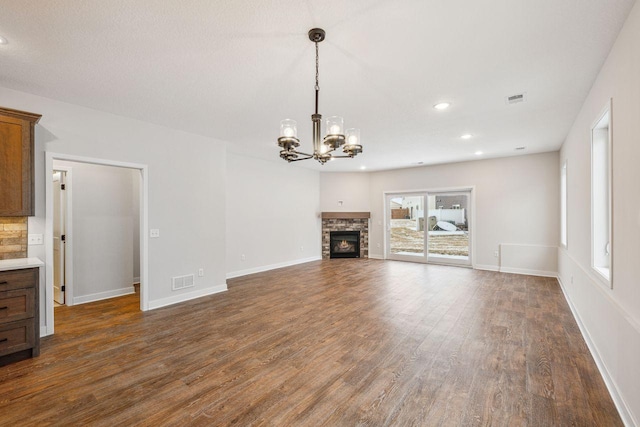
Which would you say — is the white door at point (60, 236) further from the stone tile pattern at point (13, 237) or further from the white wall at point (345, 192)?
the white wall at point (345, 192)

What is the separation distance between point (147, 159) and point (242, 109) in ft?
5.60

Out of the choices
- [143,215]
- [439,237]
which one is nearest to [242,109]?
[143,215]

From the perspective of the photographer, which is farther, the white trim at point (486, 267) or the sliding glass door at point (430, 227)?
the sliding glass door at point (430, 227)

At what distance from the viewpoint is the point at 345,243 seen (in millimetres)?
8930

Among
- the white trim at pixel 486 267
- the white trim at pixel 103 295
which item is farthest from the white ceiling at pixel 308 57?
the white trim at pixel 486 267

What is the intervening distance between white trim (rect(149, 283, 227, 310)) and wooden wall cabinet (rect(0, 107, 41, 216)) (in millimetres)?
1927

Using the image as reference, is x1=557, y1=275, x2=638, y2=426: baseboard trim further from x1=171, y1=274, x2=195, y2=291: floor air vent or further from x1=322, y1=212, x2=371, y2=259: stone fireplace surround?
x1=322, y1=212, x2=371, y2=259: stone fireplace surround

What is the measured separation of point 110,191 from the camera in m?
4.88

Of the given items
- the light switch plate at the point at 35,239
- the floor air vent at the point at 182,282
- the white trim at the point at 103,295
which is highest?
the light switch plate at the point at 35,239

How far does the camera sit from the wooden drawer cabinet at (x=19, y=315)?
8.62 feet

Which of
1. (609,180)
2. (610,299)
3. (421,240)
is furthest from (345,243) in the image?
(609,180)

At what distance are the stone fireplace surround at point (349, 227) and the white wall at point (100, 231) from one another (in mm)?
5123

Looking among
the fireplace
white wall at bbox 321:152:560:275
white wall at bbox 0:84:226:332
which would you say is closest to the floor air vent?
white wall at bbox 0:84:226:332

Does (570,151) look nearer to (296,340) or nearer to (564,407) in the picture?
(564,407)
